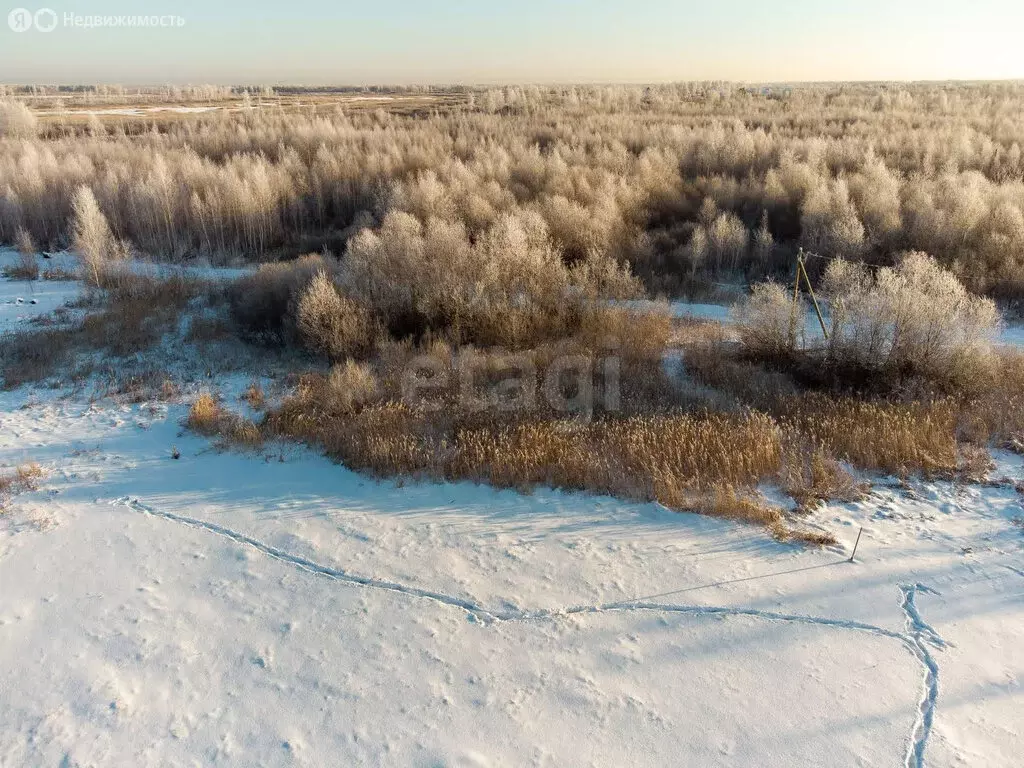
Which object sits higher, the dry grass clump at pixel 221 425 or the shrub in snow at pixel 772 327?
the shrub in snow at pixel 772 327

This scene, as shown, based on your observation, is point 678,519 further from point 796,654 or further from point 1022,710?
point 1022,710

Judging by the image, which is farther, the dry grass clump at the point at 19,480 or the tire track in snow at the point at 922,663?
the dry grass clump at the point at 19,480

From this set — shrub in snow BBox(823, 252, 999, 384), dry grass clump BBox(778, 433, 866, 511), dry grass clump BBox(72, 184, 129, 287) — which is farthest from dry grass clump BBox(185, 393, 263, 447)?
shrub in snow BBox(823, 252, 999, 384)

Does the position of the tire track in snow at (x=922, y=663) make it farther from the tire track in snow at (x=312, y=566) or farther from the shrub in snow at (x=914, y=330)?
the shrub in snow at (x=914, y=330)

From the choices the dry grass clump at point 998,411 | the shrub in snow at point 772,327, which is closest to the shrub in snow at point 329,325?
the shrub in snow at point 772,327

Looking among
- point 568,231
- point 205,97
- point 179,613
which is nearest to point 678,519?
point 179,613
